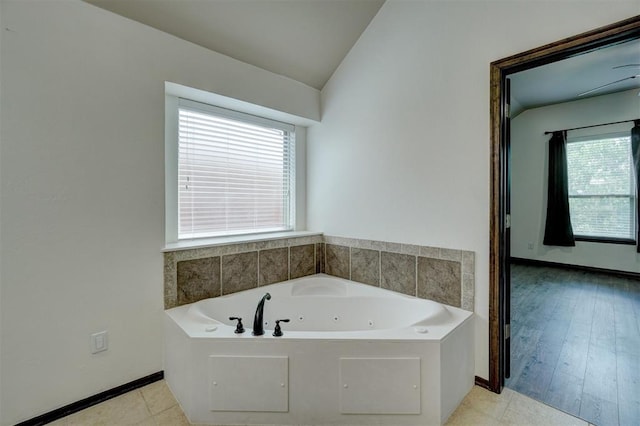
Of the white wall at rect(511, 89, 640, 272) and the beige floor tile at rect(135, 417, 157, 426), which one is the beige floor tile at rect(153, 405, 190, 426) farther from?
the white wall at rect(511, 89, 640, 272)

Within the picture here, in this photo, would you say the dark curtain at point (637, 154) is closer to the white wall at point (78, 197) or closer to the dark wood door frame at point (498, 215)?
the dark wood door frame at point (498, 215)

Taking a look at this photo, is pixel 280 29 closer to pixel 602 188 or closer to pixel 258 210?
pixel 258 210

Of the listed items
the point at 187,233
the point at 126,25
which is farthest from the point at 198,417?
the point at 126,25

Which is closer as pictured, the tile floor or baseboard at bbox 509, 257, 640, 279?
the tile floor

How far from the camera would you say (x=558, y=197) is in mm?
4855

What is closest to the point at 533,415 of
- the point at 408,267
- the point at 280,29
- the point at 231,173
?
the point at 408,267

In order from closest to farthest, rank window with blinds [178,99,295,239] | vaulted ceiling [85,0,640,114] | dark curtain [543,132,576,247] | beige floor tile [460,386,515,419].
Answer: beige floor tile [460,386,515,419], vaulted ceiling [85,0,640,114], window with blinds [178,99,295,239], dark curtain [543,132,576,247]

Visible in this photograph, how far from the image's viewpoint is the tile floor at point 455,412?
1584 mm

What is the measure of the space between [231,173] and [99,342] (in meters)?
1.56

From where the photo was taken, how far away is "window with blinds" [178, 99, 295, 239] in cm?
239

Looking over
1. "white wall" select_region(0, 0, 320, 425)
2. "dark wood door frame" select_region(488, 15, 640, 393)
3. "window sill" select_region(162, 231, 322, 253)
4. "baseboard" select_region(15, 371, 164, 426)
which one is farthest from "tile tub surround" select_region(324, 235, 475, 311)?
"baseboard" select_region(15, 371, 164, 426)

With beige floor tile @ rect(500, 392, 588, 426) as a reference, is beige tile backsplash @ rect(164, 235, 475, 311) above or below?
above

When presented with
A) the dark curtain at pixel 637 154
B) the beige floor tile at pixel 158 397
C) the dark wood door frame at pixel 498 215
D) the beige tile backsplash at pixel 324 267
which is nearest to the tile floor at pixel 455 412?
the beige floor tile at pixel 158 397

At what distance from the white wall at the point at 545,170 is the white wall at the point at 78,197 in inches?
222
